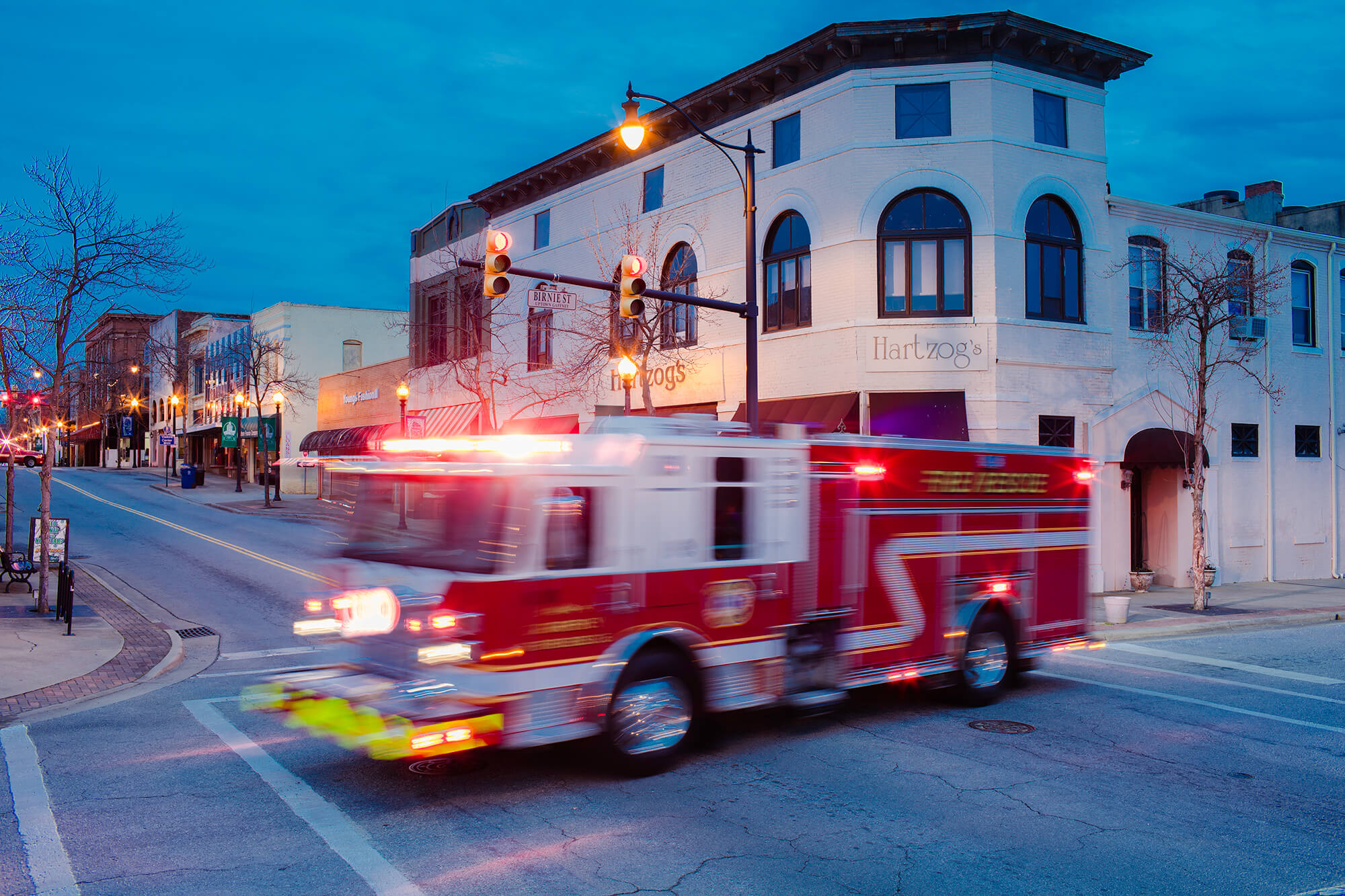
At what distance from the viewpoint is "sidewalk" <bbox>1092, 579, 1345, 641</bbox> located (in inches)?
637

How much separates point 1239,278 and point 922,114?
313 inches

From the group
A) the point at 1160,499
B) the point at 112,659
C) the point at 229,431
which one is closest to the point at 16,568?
the point at 112,659

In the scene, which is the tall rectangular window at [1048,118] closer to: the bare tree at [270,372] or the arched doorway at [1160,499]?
the arched doorway at [1160,499]

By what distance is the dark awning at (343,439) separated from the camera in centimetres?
3972

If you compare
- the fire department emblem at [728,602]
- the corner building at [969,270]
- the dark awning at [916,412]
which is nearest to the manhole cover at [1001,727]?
the fire department emblem at [728,602]

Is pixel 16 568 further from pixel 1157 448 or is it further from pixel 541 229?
pixel 1157 448

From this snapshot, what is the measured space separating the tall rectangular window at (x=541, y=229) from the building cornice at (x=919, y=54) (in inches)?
306

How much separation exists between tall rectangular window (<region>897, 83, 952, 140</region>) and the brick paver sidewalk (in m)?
16.8

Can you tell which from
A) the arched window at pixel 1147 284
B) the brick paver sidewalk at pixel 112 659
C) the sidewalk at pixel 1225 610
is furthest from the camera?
the arched window at pixel 1147 284

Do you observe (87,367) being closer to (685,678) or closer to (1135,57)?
(685,678)

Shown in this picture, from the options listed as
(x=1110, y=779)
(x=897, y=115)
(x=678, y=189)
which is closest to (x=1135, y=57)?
(x=897, y=115)

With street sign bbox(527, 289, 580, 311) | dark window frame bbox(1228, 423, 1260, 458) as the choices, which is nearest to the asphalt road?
street sign bbox(527, 289, 580, 311)

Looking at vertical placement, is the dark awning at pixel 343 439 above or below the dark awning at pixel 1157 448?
above

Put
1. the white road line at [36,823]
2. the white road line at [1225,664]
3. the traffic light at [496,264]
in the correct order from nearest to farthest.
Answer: the white road line at [36,823]
the white road line at [1225,664]
the traffic light at [496,264]
